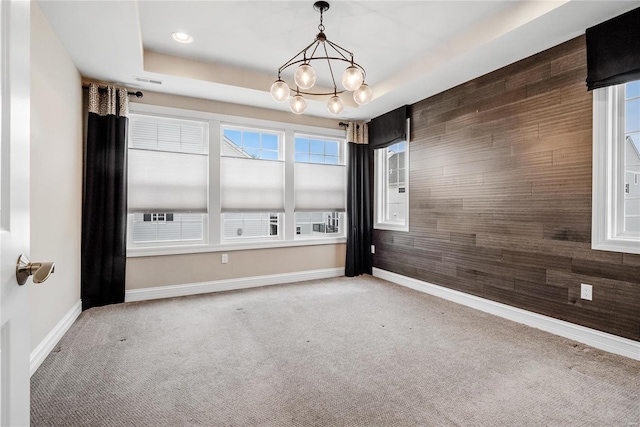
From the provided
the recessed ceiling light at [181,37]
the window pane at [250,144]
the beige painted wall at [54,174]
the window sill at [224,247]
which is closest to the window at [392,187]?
the window sill at [224,247]

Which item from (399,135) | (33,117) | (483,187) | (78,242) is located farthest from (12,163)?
(399,135)

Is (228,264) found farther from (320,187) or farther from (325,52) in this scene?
(325,52)

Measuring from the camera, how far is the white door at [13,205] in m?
0.75

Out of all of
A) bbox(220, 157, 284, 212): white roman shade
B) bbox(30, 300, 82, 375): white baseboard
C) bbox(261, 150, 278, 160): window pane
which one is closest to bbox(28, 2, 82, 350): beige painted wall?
bbox(30, 300, 82, 375): white baseboard

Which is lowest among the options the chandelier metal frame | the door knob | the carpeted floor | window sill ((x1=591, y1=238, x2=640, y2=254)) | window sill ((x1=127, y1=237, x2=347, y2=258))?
the carpeted floor

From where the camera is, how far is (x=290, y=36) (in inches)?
121

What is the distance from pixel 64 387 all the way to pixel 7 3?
2122 millimetres

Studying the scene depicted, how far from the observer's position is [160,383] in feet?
6.70

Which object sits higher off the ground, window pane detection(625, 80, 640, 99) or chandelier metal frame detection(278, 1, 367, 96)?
chandelier metal frame detection(278, 1, 367, 96)

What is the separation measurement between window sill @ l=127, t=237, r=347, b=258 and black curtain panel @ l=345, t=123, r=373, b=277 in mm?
251

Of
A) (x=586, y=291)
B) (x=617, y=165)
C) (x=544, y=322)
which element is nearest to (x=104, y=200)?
(x=544, y=322)

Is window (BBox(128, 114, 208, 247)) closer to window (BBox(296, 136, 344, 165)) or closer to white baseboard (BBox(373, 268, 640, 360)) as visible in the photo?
window (BBox(296, 136, 344, 165))

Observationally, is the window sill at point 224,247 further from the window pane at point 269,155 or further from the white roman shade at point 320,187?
the window pane at point 269,155

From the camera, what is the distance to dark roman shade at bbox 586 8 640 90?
2289 mm
